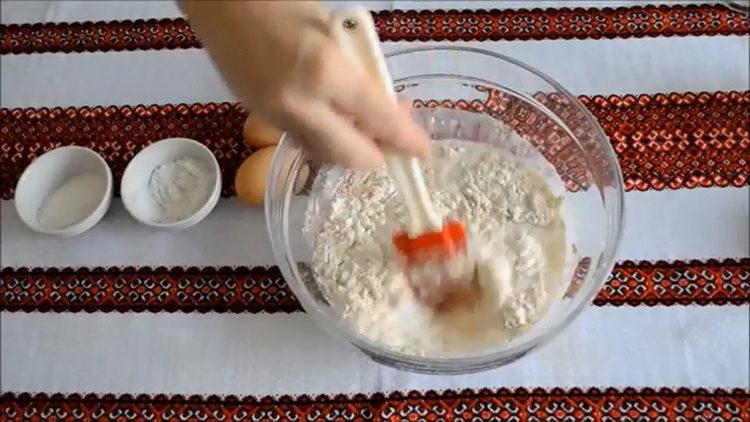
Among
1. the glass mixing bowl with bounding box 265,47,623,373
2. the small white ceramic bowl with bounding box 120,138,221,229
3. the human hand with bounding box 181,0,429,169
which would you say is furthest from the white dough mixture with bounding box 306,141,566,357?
the human hand with bounding box 181,0,429,169

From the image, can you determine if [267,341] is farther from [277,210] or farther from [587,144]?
[587,144]

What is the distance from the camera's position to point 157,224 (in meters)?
0.77

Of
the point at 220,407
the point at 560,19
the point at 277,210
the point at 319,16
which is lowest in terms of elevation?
the point at 220,407

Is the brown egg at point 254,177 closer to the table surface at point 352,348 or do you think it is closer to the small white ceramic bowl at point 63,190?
the table surface at point 352,348

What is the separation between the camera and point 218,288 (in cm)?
76

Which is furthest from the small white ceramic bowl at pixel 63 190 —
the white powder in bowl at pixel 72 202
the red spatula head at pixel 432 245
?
the red spatula head at pixel 432 245

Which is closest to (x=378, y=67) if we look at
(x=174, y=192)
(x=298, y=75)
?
(x=298, y=75)

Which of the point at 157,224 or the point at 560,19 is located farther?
the point at 560,19

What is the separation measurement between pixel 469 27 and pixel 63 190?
1.61 ft

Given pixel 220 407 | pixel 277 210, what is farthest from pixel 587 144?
pixel 220 407

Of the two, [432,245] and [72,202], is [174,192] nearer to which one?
[72,202]

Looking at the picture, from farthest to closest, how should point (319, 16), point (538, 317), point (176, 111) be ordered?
point (176, 111) → point (538, 317) → point (319, 16)

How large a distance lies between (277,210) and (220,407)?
0.62 ft

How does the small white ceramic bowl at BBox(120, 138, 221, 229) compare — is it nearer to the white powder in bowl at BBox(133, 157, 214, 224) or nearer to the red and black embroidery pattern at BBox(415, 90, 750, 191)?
the white powder in bowl at BBox(133, 157, 214, 224)
